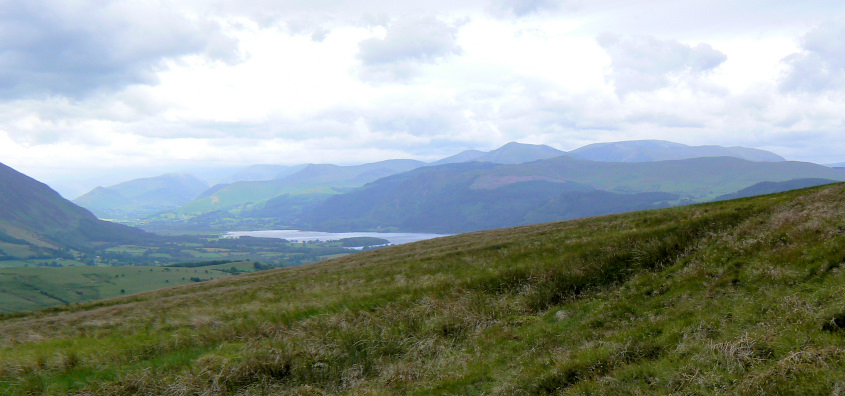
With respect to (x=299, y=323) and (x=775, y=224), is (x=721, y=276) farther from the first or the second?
(x=299, y=323)

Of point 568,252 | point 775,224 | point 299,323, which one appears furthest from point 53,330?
point 775,224

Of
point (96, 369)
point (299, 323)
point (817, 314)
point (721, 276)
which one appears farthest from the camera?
point (299, 323)

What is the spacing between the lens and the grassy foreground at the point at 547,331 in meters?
10.4

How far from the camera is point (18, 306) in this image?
537ft

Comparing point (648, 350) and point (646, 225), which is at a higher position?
point (646, 225)

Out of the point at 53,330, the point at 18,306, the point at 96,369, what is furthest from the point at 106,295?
the point at 96,369

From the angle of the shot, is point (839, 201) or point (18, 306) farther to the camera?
point (18, 306)

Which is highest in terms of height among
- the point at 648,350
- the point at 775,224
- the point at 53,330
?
the point at 775,224

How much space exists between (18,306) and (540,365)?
220416mm

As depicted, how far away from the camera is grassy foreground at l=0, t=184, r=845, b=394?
34.0ft

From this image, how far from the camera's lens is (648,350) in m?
11.7

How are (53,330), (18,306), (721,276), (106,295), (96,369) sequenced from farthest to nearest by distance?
(106,295), (18,306), (53,330), (721,276), (96,369)

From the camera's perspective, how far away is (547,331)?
1558cm

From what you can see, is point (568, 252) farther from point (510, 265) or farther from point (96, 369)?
point (96, 369)
